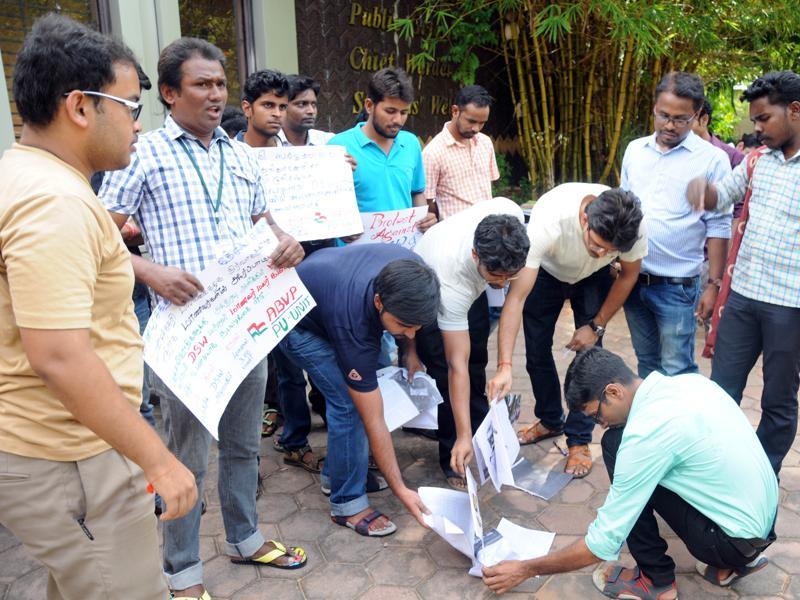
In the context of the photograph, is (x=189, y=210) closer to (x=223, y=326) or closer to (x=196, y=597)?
(x=223, y=326)

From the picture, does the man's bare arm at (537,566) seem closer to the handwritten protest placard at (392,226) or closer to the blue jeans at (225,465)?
the blue jeans at (225,465)

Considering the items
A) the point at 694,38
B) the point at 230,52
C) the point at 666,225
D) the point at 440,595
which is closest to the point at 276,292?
the point at 440,595

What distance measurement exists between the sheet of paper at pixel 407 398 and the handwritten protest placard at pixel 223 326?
0.63 m

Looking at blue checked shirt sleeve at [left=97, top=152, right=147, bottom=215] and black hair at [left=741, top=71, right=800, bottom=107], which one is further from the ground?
black hair at [left=741, top=71, right=800, bottom=107]

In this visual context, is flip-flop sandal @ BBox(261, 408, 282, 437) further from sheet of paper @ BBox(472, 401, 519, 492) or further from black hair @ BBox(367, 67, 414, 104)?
black hair @ BBox(367, 67, 414, 104)

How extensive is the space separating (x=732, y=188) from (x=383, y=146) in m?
1.71

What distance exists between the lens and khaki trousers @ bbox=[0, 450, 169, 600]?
136 centimetres

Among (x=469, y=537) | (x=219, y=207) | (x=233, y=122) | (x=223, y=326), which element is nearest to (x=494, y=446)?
(x=469, y=537)

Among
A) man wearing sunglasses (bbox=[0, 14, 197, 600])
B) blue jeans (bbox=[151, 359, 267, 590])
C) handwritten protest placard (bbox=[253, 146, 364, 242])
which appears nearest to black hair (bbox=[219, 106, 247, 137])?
handwritten protest placard (bbox=[253, 146, 364, 242])

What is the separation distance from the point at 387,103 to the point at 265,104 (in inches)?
24.6

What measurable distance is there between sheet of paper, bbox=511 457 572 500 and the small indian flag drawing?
1.47 m

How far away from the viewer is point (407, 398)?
287 cm

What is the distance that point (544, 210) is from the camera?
3.02m

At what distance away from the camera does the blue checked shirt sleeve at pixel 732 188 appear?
2.86 metres
